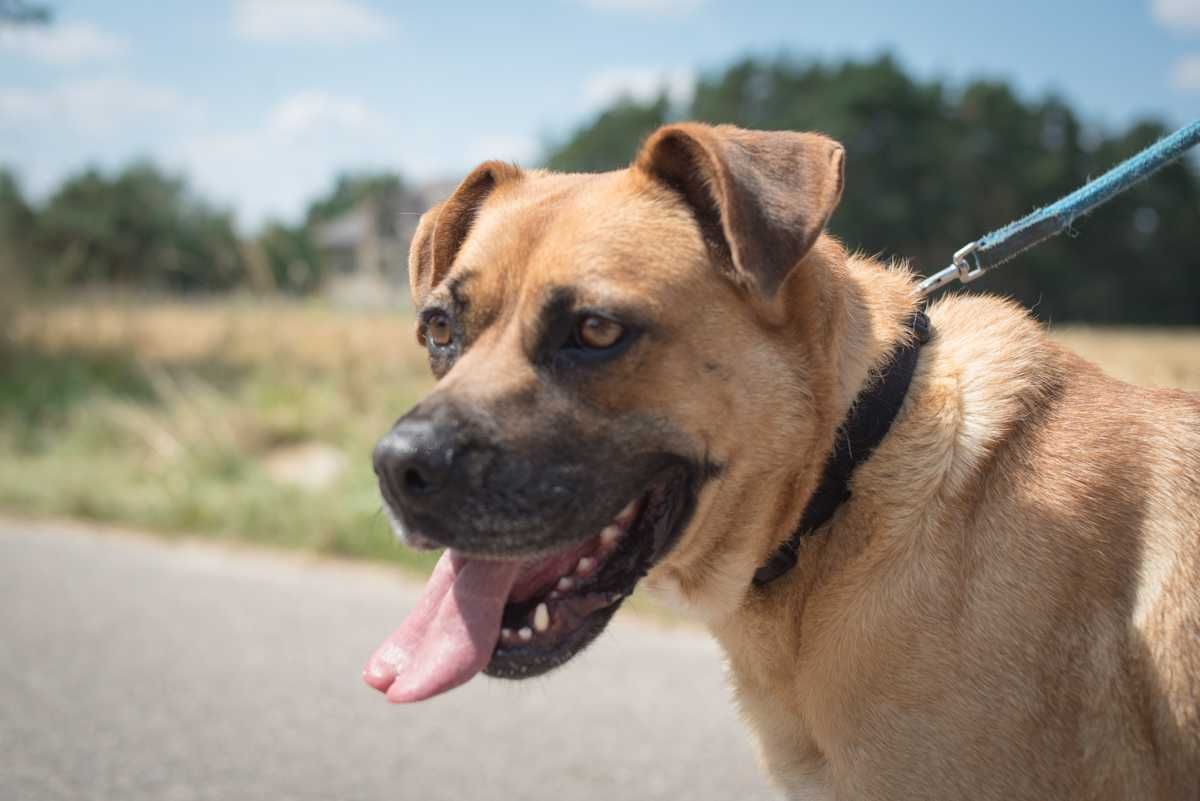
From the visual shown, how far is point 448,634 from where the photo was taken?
96.7 inches

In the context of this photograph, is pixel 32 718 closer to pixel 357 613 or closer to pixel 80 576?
pixel 357 613

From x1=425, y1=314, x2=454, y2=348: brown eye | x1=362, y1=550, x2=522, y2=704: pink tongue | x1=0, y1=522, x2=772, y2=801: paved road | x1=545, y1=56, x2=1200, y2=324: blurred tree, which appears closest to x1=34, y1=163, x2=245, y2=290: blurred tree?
x1=0, y1=522, x2=772, y2=801: paved road

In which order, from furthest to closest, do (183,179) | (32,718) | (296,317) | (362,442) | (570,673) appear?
(183,179) → (296,317) → (362,442) → (570,673) → (32,718)

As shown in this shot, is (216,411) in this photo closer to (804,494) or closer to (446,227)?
(446,227)

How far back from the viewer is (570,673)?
15.6ft

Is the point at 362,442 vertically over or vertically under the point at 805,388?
under

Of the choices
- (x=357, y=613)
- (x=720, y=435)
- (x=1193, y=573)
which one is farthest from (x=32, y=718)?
(x=1193, y=573)

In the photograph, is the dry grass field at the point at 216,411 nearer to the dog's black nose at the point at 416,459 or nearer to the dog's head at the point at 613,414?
the dog's head at the point at 613,414

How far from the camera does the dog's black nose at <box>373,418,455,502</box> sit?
7.30ft

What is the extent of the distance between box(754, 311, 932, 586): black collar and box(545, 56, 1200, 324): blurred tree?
46.4 m

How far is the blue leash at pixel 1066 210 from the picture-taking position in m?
2.75

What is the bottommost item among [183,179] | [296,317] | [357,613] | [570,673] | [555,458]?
[183,179]

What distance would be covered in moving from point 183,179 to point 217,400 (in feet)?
101

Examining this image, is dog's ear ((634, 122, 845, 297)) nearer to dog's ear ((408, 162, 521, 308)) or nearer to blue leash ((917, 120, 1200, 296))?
blue leash ((917, 120, 1200, 296))
